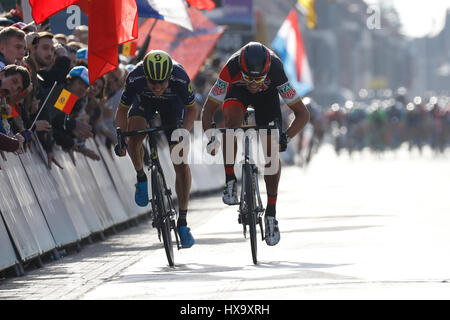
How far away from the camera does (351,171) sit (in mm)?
31266

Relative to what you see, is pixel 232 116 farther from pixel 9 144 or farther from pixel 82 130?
pixel 82 130

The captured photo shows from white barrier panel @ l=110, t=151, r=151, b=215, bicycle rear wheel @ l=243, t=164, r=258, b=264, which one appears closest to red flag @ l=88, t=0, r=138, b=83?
white barrier panel @ l=110, t=151, r=151, b=215

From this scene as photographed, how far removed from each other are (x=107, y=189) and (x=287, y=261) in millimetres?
4364

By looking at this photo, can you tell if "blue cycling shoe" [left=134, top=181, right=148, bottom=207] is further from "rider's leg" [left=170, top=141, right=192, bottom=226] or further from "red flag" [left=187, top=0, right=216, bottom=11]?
"red flag" [left=187, top=0, right=216, bottom=11]

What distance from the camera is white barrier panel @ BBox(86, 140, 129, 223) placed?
1484cm

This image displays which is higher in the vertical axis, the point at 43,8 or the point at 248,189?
the point at 43,8

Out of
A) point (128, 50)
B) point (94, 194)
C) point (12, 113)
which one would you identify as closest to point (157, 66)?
point (12, 113)

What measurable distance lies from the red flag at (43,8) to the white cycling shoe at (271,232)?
3.75 metres

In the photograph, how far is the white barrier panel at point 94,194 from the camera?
14.2m

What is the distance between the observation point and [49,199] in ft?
41.2

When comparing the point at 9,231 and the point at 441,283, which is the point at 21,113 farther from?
the point at 441,283
